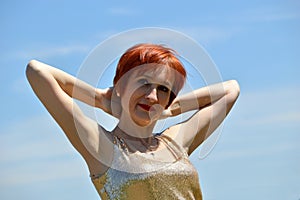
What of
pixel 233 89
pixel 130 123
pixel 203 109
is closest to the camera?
pixel 130 123

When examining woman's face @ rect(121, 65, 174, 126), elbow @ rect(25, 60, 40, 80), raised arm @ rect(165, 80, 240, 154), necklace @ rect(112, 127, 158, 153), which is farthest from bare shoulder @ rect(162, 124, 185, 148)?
elbow @ rect(25, 60, 40, 80)

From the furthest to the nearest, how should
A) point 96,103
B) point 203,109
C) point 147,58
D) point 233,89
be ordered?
point 233,89
point 203,109
point 96,103
point 147,58

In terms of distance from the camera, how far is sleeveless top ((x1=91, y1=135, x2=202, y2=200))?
3400mm

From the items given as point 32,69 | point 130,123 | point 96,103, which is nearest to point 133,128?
point 130,123

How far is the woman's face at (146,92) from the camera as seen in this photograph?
131 inches

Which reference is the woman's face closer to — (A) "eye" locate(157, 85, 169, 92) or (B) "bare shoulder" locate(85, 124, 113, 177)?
(A) "eye" locate(157, 85, 169, 92)

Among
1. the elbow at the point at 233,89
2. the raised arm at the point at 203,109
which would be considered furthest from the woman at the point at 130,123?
the elbow at the point at 233,89

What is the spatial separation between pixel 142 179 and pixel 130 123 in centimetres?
27

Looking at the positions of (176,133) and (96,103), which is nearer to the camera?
(96,103)

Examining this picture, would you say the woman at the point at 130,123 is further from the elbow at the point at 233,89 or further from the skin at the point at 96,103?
the elbow at the point at 233,89

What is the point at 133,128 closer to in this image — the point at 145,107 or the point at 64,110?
the point at 145,107

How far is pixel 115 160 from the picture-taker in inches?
135

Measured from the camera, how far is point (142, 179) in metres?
3.41

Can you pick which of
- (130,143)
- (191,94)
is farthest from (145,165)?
(191,94)
